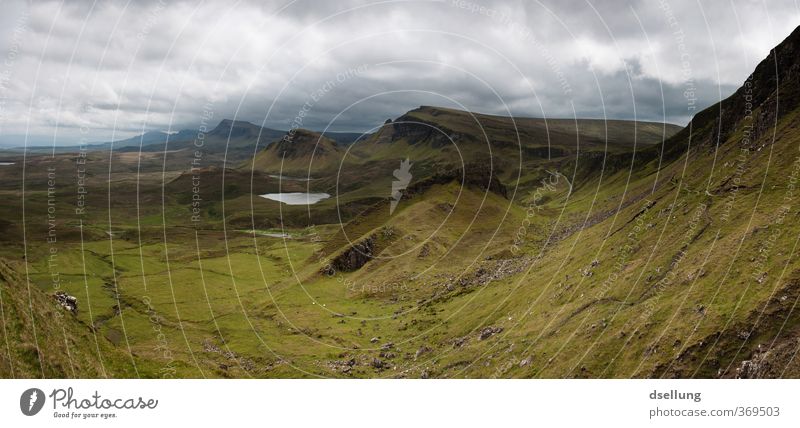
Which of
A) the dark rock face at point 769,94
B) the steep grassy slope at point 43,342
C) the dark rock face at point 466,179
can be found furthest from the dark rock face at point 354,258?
the steep grassy slope at point 43,342

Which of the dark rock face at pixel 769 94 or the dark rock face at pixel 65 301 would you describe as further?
the dark rock face at pixel 769 94

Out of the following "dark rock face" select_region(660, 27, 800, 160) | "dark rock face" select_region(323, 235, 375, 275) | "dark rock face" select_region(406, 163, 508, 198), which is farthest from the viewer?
"dark rock face" select_region(406, 163, 508, 198)

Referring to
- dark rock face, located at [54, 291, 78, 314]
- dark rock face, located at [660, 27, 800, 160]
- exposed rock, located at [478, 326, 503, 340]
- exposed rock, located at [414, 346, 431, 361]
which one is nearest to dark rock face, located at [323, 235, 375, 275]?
exposed rock, located at [414, 346, 431, 361]

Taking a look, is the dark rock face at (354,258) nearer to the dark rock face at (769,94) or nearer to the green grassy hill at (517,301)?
the green grassy hill at (517,301)

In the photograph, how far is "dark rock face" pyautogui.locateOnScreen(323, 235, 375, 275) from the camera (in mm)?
131750

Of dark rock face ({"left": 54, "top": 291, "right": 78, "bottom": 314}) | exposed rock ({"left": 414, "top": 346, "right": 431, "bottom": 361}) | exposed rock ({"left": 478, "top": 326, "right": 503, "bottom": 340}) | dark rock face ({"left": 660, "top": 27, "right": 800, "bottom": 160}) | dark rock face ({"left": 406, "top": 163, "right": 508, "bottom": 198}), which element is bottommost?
exposed rock ({"left": 414, "top": 346, "right": 431, "bottom": 361})

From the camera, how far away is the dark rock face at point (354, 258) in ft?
432

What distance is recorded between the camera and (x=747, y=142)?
67.9 metres

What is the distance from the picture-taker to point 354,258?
13325 cm

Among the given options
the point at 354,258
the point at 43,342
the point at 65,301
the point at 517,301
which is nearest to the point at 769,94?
the point at 517,301

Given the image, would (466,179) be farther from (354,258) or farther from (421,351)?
(421,351)

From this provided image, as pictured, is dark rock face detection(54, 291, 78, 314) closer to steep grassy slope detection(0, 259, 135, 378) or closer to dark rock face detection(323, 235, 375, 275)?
steep grassy slope detection(0, 259, 135, 378)
